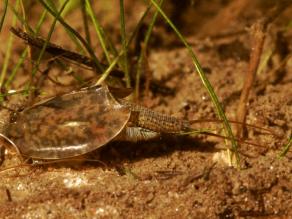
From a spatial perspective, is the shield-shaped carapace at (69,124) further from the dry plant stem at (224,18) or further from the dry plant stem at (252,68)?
the dry plant stem at (224,18)

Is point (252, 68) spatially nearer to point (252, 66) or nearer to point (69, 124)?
point (252, 66)

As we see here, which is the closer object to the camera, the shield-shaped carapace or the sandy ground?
the sandy ground

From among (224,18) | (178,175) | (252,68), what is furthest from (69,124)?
(224,18)

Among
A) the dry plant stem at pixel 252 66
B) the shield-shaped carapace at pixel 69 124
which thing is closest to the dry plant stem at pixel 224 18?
the dry plant stem at pixel 252 66

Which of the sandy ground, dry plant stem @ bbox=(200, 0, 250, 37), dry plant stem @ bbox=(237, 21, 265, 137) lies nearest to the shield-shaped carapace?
the sandy ground

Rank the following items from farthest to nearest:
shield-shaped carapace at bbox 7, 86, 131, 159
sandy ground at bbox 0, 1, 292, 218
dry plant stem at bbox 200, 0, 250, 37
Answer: dry plant stem at bbox 200, 0, 250, 37 → shield-shaped carapace at bbox 7, 86, 131, 159 → sandy ground at bbox 0, 1, 292, 218

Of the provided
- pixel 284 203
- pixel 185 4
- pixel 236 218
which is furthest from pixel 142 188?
pixel 185 4

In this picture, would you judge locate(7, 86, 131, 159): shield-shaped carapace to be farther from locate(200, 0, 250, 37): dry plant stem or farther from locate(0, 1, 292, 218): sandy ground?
locate(200, 0, 250, 37): dry plant stem

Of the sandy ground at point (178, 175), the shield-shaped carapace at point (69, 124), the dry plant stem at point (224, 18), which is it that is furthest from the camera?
the dry plant stem at point (224, 18)

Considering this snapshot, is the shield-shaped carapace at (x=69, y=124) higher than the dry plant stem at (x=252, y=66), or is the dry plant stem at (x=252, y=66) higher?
the dry plant stem at (x=252, y=66)
